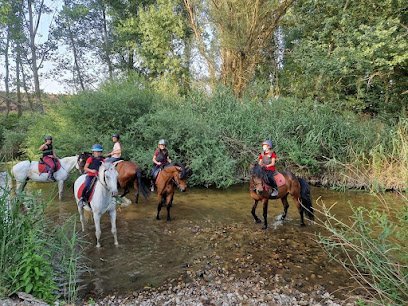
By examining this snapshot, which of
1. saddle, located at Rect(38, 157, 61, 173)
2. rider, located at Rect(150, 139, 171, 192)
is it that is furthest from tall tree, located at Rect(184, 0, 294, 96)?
saddle, located at Rect(38, 157, 61, 173)

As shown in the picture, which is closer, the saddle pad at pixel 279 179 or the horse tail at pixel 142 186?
the saddle pad at pixel 279 179

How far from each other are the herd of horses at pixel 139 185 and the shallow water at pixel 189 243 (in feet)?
1.29

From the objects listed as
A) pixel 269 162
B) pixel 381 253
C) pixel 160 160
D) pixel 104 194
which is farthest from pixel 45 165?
pixel 381 253

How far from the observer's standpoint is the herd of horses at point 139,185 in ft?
22.3

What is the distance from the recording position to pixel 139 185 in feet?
32.0

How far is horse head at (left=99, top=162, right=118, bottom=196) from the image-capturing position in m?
6.52

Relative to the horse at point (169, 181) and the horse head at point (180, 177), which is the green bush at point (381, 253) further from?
the horse at point (169, 181)

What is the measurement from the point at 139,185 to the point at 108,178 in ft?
10.5

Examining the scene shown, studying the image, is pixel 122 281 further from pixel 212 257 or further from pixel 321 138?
pixel 321 138

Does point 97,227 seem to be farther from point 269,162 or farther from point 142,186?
point 269,162

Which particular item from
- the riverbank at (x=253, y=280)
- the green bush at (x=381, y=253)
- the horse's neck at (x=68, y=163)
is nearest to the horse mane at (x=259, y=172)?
the riverbank at (x=253, y=280)

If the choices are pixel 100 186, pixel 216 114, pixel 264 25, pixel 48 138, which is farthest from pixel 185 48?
pixel 100 186

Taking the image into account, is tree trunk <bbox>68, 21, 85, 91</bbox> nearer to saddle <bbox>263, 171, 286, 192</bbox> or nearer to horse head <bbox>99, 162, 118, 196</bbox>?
horse head <bbox>99, 162, 118, 196</bbox>

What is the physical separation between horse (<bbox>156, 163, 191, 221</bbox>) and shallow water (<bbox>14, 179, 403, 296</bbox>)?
1.67 ft
